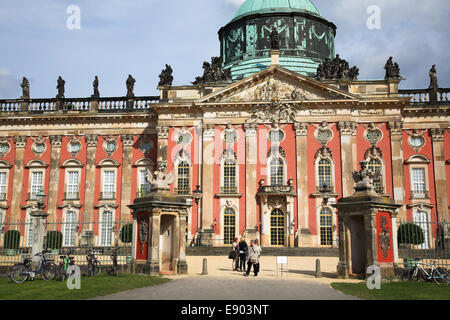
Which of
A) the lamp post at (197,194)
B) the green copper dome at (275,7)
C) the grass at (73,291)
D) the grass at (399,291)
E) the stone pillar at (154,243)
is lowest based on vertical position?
the grass at (399,291)

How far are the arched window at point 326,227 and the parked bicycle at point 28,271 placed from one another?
24.0 meters

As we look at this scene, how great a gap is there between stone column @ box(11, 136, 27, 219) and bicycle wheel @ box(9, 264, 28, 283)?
26418mm

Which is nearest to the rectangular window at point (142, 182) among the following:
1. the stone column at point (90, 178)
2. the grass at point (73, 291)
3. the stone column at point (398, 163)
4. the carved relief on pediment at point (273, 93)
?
the stone column at point (90, 178)

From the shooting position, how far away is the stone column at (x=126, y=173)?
42031mm

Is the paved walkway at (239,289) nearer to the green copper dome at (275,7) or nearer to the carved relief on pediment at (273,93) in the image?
the carved relief on pediment at (273,93)

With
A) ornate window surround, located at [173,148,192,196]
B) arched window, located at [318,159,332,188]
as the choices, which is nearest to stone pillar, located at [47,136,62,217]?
ornate window surround, located at [173,148,192,196]

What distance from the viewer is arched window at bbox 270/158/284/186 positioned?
39.8 metres

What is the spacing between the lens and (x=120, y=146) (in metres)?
43.8

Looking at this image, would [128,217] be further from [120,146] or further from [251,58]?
[251,58]

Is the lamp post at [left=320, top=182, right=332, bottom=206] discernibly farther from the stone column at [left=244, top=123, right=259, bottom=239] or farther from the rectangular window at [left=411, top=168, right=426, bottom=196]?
the rectangular window at [left=411, top=168, right=426, bottom=196]

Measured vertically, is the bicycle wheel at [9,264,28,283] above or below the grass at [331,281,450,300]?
above

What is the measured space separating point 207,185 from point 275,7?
21692mm
